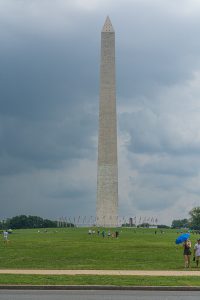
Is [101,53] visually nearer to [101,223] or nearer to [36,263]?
[101,223]

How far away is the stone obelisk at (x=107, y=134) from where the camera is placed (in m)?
84.4
